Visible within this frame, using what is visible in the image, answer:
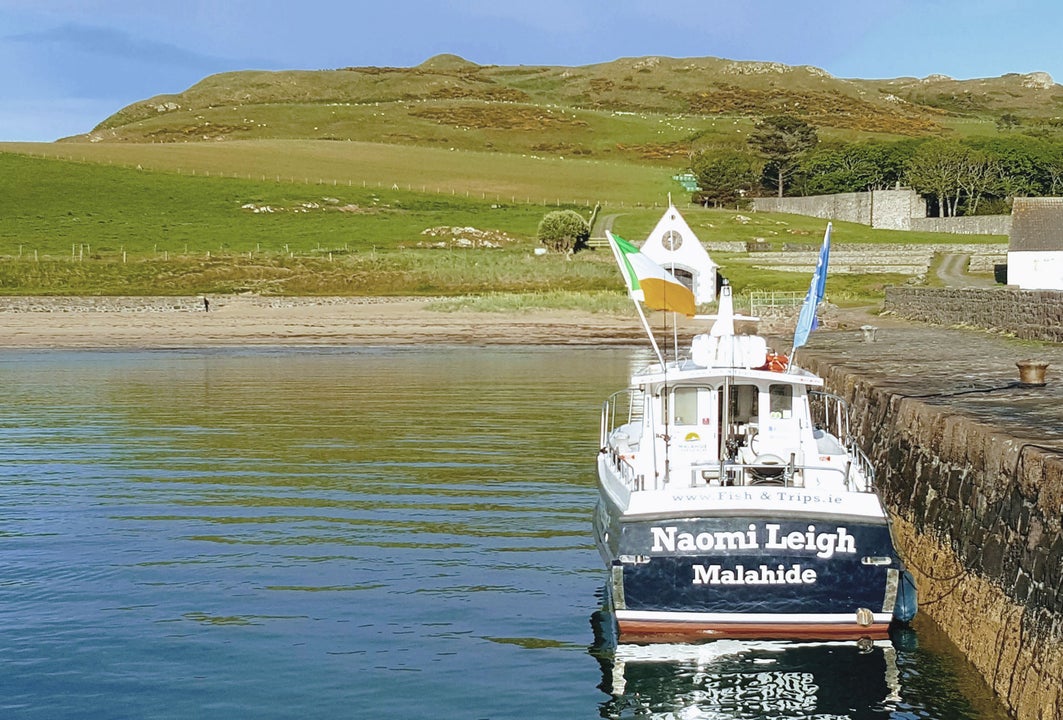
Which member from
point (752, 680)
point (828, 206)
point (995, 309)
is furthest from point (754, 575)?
point (828, 206)

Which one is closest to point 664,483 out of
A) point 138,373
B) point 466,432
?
point 466,432

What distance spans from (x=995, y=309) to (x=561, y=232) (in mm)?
53530

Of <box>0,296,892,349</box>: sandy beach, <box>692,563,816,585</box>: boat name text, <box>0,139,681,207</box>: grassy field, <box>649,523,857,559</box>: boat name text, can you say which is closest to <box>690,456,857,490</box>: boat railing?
<box>649,523,857,559</box>: boat name text

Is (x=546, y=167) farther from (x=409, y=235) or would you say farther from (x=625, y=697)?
(x=625, y=697)

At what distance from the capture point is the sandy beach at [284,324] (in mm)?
57438

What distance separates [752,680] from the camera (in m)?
12.7

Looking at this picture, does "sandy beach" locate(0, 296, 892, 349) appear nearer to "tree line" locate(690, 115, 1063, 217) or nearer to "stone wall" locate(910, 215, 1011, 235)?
"stone wall" locate(910, 215, 1011, 235)

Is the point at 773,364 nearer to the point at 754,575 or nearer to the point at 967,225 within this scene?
the point at 754,575

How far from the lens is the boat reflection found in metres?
12.1

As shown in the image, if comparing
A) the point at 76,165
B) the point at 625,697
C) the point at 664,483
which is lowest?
the point at 625,697

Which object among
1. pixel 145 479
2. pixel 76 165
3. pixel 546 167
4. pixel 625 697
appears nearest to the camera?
pixel 625 697

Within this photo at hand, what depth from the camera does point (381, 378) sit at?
42906 mm

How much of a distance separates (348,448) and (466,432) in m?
3.16

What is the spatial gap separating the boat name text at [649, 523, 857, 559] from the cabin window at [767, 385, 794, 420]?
2.98m
